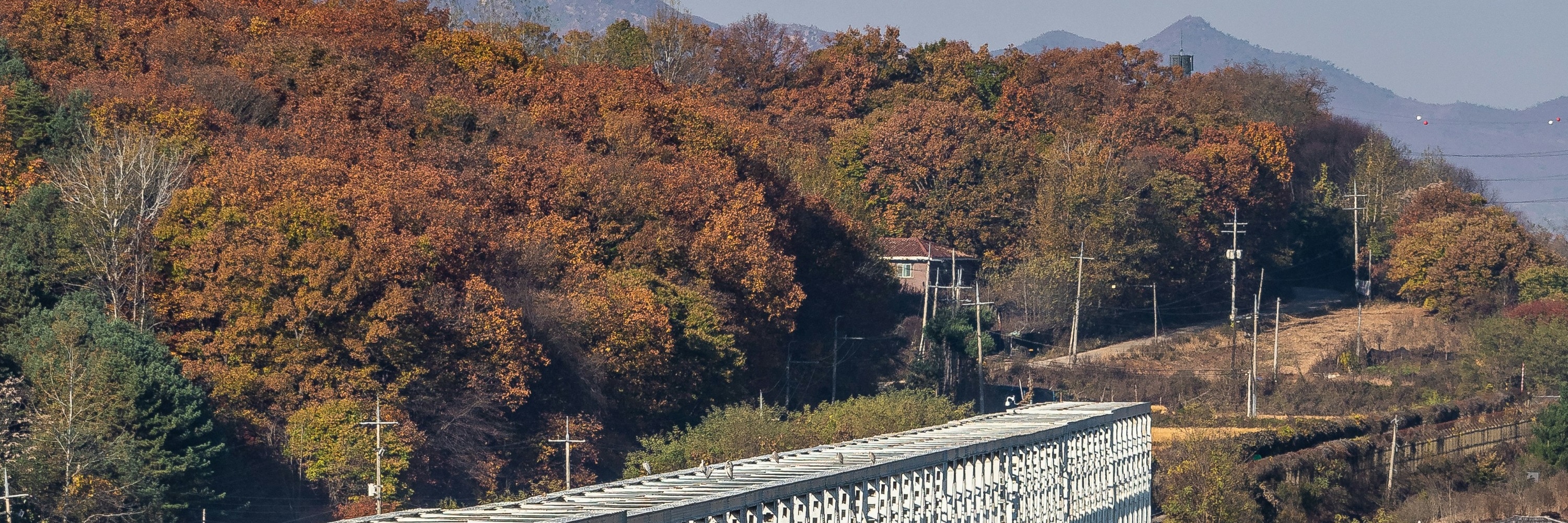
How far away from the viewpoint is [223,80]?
147 ft

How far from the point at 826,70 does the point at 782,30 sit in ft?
16.3

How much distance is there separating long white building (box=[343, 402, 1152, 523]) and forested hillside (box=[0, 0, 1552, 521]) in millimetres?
9735

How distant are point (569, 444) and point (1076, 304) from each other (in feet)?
102

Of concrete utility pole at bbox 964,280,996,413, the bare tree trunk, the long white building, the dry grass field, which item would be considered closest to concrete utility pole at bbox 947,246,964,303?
the dry grass field

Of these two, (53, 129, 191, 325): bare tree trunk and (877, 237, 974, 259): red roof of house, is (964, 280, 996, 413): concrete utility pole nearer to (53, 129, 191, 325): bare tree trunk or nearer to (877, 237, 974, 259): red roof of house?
(877, 237, 974, 259): red roof of house

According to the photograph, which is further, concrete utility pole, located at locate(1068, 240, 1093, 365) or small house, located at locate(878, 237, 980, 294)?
small house, located at locate(878, 237, 980, 294)

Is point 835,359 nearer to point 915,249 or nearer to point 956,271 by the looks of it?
point 915,249

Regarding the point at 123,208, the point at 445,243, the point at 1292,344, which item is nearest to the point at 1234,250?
the point at 1292,344

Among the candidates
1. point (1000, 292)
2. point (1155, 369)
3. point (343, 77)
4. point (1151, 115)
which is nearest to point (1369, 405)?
point (1155, 369)

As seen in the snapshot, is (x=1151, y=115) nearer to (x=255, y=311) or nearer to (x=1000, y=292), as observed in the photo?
(x=1000, y=292)

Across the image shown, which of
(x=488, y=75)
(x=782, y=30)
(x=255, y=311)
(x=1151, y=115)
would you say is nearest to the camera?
(x=255, y=311)

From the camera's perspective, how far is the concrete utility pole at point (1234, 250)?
63.1 metres

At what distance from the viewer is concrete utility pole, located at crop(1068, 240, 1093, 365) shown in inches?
2510

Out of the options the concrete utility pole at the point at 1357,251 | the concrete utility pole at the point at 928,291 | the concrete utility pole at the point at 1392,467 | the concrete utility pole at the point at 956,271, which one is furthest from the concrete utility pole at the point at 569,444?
the concrete utility pole at the point at 1357,251
